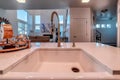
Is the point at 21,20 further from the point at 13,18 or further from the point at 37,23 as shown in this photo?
the point at 37,23

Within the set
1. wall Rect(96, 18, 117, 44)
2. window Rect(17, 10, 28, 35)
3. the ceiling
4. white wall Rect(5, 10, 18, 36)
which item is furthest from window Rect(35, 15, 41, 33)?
the ceiling

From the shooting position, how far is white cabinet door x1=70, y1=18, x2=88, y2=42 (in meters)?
7.51

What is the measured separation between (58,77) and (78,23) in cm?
715

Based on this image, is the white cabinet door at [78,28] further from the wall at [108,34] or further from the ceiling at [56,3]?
the wall at [108,34]

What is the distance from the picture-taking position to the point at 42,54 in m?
1.59

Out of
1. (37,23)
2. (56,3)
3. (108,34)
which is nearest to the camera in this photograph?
(56,3)

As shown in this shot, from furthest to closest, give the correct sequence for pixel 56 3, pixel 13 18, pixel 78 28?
pixel 13 18
pixel 78 28
pixel 56 3

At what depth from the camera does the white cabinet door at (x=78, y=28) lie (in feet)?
24.6

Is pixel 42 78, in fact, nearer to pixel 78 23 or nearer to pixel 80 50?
pixel 80 50

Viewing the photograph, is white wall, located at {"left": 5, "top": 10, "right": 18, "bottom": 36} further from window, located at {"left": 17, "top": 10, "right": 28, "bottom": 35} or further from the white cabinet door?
the white cabinet door

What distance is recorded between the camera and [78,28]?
7.53 m

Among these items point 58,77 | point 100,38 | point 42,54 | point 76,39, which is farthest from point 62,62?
point 100,38

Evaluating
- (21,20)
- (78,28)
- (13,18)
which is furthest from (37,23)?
Result: (78,28)

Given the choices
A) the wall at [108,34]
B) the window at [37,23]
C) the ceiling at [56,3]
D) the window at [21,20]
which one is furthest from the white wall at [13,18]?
the wall at [108,34]
